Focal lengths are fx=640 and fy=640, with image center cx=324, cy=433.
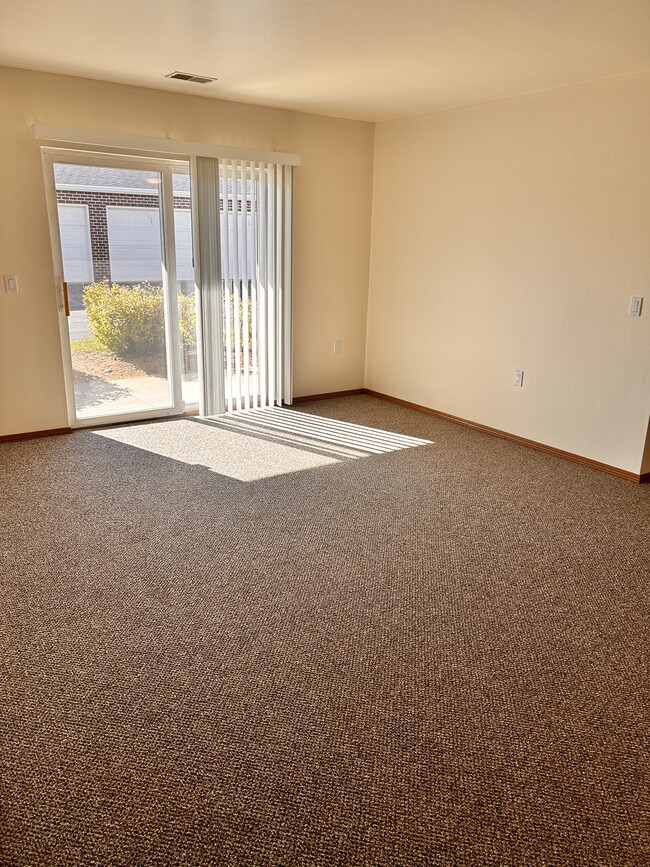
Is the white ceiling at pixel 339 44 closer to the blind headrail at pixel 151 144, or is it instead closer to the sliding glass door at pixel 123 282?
the blind headrail at pixel 151 144

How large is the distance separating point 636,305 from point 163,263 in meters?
3.54

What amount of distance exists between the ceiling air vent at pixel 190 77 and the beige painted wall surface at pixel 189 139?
515 millimetres

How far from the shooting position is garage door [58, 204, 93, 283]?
187 inches

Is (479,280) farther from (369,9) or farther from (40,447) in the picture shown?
(40,447)

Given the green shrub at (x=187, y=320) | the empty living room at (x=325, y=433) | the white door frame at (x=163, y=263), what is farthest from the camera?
the green shrub at (x=187, y=320)

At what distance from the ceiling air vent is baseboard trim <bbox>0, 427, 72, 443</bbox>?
8.80 feet

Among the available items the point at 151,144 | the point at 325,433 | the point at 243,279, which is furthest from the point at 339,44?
the point at 325,433

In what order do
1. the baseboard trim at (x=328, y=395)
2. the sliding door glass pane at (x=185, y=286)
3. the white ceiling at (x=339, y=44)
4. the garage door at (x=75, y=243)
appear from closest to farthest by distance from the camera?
the white ceiling at (x=339, y=44)
the garage door at (x=75, y=243)
the sliding door glass pane at (x=185, y=286)
the baseboard trim at (x=328, y=395)

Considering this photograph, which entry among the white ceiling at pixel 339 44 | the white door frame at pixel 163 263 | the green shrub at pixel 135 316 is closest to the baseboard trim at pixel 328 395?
the green shrub at pixel 135 316

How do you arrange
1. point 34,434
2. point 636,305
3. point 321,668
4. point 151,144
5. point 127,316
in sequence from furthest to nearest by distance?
point 127,316 → point 34,434 → point 151,144 → point 636,305 → point 321,668

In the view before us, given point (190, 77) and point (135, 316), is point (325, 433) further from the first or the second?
point (190, 77)

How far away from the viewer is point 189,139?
4.99 metres

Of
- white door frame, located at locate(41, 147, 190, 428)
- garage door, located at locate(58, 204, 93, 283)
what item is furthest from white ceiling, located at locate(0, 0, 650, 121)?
garage door, located at locate(58, 204, 93, 283)

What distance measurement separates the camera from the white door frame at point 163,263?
4.63 meters
